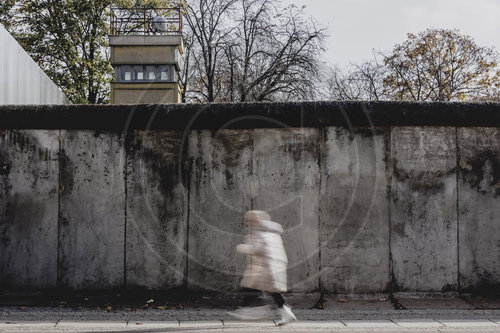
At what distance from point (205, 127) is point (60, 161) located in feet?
6.74

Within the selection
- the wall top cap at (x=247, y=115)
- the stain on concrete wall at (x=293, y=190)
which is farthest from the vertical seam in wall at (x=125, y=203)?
the stain on concrete wall at (x=293, y=190)

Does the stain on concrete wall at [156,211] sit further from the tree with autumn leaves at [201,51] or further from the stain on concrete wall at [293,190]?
the tree with autumn leaves at [201,51]

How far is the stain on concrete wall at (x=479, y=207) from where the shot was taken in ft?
22.5

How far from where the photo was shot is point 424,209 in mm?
6898

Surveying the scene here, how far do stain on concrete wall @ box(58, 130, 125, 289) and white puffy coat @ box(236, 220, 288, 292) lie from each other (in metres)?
2.26

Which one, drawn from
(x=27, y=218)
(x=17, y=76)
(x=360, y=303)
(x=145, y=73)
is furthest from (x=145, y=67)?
(x=360, y=303)

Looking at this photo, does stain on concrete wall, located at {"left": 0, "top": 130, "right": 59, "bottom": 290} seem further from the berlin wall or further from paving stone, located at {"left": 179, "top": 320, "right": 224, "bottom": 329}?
paving stone, located at {"left": 179, "top": 320, "right": 224, "bottom": 329}

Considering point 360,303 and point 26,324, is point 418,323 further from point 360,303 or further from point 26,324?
point 26,324

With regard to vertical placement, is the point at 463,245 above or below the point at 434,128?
below

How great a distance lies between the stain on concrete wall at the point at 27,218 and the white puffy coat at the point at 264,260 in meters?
3.01

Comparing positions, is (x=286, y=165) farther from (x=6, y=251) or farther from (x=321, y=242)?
(x=6, y=251)

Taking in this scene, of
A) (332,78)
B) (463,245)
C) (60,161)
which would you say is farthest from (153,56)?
(463,245)

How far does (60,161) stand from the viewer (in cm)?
691

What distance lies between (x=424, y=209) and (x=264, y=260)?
2.76 metres
